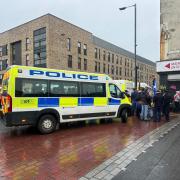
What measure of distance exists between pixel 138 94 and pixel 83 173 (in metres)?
9.75

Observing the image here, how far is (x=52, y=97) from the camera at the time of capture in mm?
10141

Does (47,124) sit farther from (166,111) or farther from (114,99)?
(166,111)

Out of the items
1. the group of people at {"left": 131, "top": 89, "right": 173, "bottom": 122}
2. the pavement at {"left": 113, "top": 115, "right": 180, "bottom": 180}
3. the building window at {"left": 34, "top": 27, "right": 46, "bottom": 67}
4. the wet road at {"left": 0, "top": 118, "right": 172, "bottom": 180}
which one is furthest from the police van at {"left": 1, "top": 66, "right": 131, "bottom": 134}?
the building window at {"left": 34, "top": 27, "right": 46, "bottom": 67}

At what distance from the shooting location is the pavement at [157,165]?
519 cm

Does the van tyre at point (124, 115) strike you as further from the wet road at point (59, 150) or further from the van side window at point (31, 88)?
the van side window at point (31, 88)

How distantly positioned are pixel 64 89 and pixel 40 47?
3225cm

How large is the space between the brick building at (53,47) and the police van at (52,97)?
28.4 m

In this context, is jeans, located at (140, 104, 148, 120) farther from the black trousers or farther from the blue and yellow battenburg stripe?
the blue and yellow battenburg stripe

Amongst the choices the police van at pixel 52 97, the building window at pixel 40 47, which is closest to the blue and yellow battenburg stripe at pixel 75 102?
the police van at pixel 52 97

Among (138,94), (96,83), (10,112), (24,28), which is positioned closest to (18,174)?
(10,112)

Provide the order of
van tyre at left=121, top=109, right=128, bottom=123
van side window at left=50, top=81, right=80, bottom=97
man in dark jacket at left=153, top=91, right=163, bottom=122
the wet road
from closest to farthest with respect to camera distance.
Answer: the wet road, van side window at left=50, top=81, right=80, bottom=97, van tyre at left=121, top=109, right=128, bottom=123, man in dark jacket at left=153, top=91, right=163, bottom=122

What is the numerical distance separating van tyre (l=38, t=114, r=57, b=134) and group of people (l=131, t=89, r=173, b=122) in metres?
5.80

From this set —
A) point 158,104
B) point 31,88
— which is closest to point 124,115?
point 158,104

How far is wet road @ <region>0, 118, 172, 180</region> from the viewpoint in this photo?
216 inches
